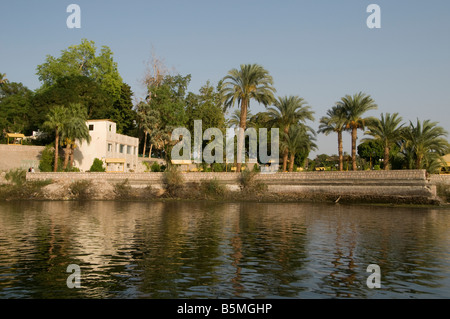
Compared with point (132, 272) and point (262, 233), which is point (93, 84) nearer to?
point (262, 233)

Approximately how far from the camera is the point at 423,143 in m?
47.5

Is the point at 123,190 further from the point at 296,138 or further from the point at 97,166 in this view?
the point at 296,138

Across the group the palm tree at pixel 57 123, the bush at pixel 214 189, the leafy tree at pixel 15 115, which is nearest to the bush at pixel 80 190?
the palm tree at pixel 57 123

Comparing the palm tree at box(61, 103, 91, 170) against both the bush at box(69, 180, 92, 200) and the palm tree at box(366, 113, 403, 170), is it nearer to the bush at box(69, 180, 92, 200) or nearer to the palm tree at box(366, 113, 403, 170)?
the bush at box(69, 180, 92, 200)

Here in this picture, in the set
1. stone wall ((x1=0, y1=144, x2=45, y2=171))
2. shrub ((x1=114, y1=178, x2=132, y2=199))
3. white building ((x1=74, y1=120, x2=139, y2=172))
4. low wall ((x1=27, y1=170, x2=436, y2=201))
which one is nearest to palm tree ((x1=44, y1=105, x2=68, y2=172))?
stone wall ((x1=0, y1=144, x2=45, y2=171))

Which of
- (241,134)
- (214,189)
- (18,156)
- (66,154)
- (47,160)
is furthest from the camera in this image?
(18,156)

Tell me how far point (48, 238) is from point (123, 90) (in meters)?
69.0

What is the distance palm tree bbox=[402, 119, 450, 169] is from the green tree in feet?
189

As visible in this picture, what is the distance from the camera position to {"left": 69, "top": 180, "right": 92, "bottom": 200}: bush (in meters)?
49.1

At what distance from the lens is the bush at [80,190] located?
49.1 m

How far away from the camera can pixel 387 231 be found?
21391 mm

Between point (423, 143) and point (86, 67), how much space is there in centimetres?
7001

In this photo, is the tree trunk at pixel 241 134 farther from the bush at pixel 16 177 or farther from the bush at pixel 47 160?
the bush at pixel 16 177

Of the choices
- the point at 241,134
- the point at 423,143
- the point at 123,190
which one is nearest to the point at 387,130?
the point at 423,143
